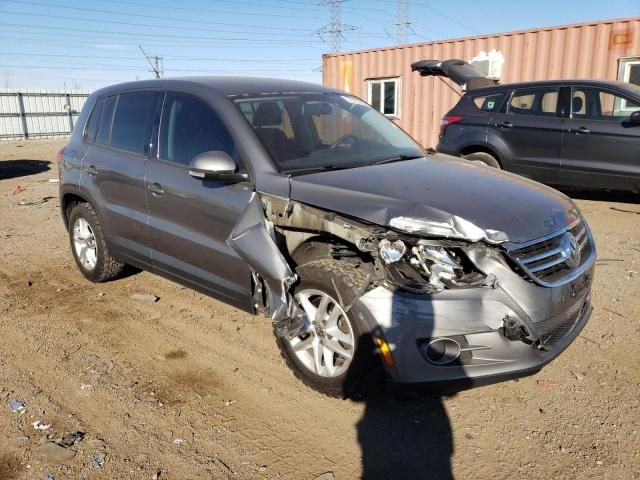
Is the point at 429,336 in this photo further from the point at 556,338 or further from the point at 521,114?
the point at 521,114

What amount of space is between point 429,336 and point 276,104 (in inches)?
80.7

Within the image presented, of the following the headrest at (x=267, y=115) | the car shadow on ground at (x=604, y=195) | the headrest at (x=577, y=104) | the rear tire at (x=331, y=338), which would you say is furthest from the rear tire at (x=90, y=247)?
the car shadow on ground at (x=604, y=195)

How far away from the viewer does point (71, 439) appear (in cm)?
278

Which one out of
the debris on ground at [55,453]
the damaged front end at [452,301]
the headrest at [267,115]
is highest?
the headrest at [267,115]

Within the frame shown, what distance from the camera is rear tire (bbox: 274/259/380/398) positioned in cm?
273

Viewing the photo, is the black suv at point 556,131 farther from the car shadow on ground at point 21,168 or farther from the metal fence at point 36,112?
the metal fence at point 36,112

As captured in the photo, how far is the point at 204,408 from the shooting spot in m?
Result: 3.06

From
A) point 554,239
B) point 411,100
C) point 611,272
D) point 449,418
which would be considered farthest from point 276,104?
point 411,100

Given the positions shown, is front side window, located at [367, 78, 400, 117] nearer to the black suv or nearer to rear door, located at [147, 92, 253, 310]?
the black suv

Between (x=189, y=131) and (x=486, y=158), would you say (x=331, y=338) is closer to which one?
(x=189, y=131)

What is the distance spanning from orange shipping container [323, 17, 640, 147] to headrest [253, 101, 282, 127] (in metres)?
8.71

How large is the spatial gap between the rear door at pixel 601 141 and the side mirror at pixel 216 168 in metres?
5.85

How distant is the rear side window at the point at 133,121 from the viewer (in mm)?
4125

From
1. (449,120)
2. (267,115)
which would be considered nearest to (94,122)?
(267,115)
